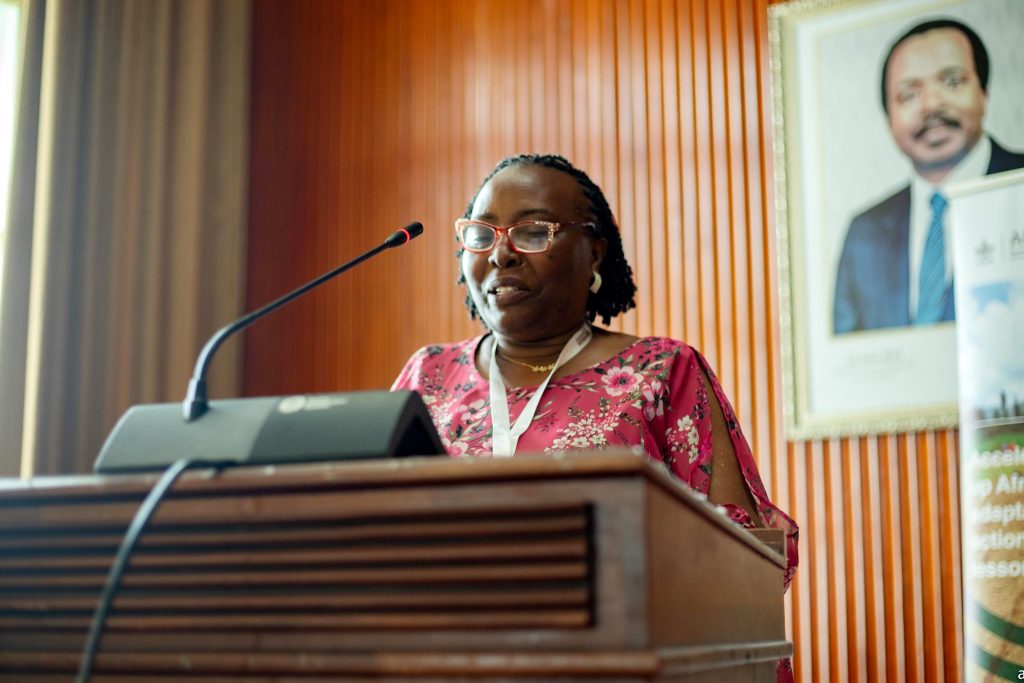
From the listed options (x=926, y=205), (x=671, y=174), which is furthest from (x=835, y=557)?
(x=671, y=174)

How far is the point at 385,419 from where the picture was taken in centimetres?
128

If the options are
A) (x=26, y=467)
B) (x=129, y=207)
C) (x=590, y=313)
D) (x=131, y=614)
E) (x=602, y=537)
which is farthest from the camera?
(x=129, y=207)

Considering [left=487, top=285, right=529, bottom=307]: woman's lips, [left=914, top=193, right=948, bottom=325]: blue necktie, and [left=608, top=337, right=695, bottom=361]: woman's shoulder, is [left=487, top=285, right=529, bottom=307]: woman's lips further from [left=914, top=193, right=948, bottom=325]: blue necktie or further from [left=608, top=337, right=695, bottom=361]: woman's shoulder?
[left=914, top=193, right=948, bottom=325]: blue necktie

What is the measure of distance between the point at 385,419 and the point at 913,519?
2.67 m

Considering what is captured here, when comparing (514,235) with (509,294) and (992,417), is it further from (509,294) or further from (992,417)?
(992,417)

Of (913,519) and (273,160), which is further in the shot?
(273,160)

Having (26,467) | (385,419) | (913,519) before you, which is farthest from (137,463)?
(26,467)

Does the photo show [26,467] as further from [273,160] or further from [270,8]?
[270,8]

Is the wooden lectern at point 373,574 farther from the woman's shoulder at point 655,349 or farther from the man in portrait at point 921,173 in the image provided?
the man in portrait at point 921,173

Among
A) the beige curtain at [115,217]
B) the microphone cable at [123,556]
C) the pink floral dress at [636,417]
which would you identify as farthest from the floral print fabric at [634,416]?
the beige curtain at [115,217]

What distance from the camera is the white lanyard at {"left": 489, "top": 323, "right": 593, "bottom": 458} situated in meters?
2.30

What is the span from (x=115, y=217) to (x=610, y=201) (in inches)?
72.6

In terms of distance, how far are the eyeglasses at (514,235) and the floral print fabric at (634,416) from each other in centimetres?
27

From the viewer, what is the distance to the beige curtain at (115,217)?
13.7 feet
